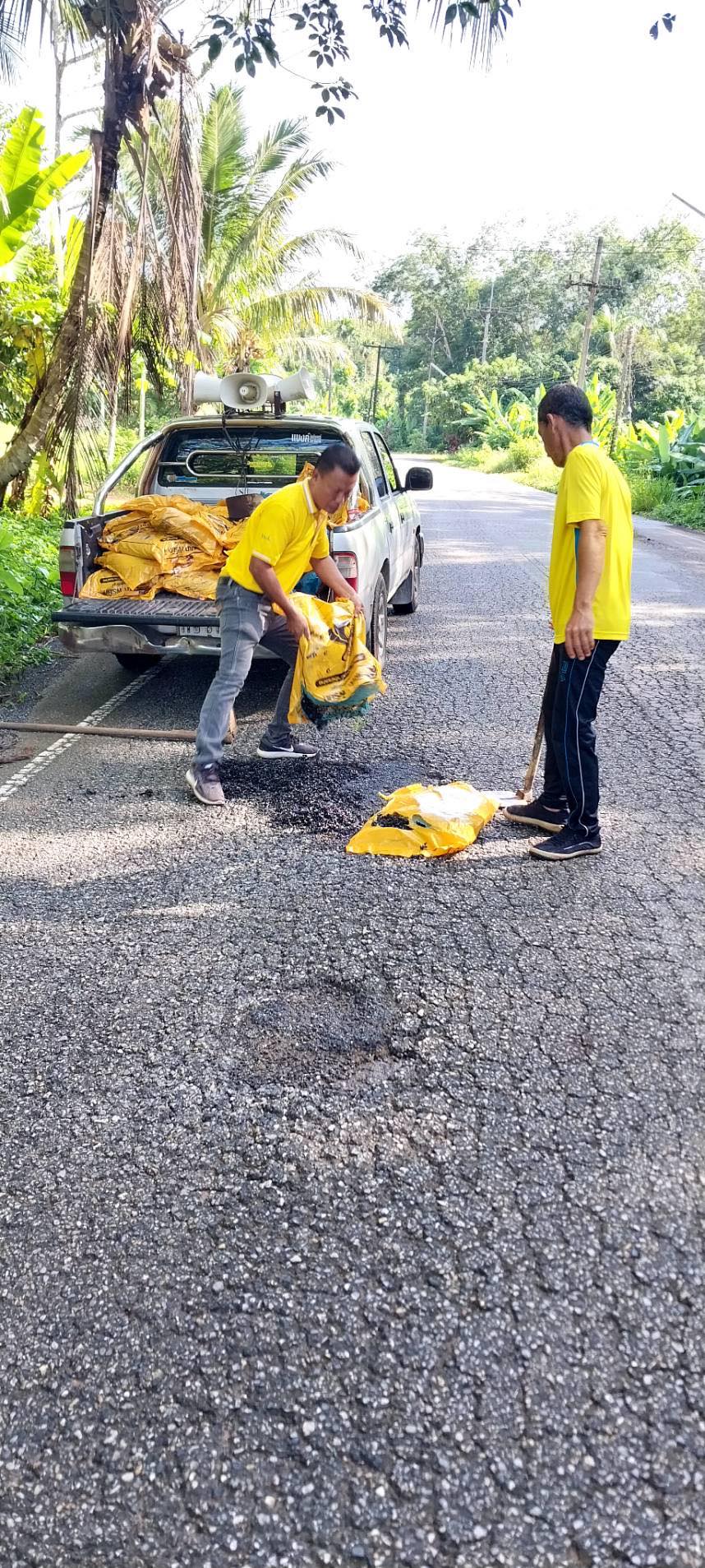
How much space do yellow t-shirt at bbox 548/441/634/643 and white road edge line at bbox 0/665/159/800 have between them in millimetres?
2799

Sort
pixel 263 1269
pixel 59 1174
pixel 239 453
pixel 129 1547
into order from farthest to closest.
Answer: pixel 239 453, pixel 59 1174, pixel 263 1269, pixel 129 1547

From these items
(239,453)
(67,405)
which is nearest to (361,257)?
(67,405)

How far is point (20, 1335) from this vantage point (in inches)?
86.7

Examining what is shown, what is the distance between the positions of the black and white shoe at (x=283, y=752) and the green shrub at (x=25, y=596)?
1955mm

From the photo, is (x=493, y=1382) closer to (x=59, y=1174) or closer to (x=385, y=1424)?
(x=385, y=1424)

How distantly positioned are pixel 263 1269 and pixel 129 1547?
0.62 meters

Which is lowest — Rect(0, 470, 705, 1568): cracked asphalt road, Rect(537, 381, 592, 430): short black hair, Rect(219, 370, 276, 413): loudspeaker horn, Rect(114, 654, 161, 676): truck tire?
Rect(0, 470, 705, 1568): cracked asphalt road

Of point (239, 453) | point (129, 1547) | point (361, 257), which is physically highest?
point (361, 257)

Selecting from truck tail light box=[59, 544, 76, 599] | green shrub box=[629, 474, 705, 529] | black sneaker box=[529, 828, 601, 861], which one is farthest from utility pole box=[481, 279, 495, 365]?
black sneaker box=[529, 828, 601, 861]

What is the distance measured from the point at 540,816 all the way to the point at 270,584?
1633 millimetres

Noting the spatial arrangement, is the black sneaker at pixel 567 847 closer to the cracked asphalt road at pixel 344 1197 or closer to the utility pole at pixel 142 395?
the cracked asphalt road at pixel 344 1197

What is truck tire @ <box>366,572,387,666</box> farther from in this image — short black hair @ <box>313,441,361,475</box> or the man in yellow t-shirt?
the man in yellow t-shirt

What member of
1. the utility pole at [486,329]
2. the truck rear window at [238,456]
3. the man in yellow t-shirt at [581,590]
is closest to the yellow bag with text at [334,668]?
the man in yellow t-shirt at [581,590]

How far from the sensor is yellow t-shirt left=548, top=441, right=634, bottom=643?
3994mm
